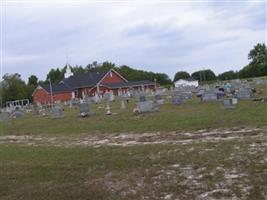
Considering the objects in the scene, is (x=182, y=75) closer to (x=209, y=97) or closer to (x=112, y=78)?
(x=112, y=78)

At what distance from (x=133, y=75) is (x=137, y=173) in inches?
3904

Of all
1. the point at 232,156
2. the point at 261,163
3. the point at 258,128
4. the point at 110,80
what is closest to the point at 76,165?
the point at 232,156

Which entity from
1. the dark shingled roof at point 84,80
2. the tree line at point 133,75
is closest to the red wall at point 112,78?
the dark shingled roof at point 84,80

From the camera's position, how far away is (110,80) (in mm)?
87250

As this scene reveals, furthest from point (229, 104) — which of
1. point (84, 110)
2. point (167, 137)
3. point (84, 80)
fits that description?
point (84, 80)

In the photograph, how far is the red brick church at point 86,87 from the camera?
8325 centimetres

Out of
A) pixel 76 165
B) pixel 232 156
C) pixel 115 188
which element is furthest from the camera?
pixel 76 165

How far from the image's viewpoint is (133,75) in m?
108

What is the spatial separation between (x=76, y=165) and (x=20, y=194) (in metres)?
2.56

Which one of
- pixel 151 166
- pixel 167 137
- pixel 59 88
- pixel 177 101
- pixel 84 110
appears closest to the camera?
pixel 151 166

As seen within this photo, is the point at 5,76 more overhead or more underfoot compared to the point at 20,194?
more overhead

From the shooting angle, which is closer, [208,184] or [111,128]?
[208,184]

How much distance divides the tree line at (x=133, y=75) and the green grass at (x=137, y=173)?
86.2 metres

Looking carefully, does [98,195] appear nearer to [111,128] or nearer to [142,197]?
[142,197]
